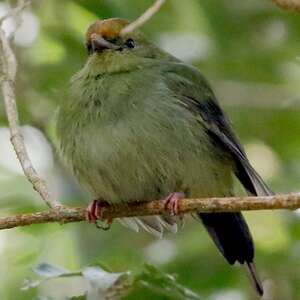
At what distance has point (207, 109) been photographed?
16.8 feet

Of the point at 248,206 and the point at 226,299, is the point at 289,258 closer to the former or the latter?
the point at 226,299

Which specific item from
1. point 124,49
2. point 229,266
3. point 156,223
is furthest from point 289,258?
point 124,49

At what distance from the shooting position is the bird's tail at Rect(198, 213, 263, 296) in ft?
16.7

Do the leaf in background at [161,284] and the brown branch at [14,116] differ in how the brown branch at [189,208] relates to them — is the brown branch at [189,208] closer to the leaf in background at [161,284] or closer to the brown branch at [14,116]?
the brown branch at [14,116]

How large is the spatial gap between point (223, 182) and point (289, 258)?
1.53ft

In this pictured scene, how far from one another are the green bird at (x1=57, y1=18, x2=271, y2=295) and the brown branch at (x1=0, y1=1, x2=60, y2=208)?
41 centimetres

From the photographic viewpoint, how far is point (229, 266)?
5.32 m

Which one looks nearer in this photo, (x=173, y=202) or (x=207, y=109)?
(x=173, y=202)

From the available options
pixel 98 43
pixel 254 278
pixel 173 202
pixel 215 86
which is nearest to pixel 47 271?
pixel 173 202

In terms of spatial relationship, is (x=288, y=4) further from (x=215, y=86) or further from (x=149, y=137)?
(x=215, y=86)

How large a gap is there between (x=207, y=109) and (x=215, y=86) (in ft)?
4.38

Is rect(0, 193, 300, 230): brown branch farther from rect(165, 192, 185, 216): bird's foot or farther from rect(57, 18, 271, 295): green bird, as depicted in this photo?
rect(57, 18, 271, 295): green bird

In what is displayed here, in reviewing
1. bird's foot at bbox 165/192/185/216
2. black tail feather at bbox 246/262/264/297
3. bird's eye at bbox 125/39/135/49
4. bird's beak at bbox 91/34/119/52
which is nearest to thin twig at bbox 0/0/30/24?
bird's beak at bbox 91/34/119/52

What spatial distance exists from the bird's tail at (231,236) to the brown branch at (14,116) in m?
1.20
